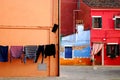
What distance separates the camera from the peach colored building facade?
1975cm

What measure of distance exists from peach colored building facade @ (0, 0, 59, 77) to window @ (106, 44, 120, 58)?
66.9 ft

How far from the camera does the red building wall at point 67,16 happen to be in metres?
42.0

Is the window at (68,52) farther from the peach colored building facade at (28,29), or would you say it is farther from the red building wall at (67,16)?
the peach colored building facade at (28,29)

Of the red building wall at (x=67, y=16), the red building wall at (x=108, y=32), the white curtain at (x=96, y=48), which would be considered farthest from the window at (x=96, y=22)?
the red building wall at (x=67, y=16)

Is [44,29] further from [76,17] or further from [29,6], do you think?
[76,17]

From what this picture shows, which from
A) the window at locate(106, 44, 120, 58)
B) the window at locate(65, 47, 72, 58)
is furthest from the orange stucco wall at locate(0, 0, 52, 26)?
the window at locate(106, 44, 120, 58)

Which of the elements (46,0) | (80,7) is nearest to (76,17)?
(80,7)

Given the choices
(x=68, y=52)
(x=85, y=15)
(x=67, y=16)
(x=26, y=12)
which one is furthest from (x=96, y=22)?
(x=26, y=12)

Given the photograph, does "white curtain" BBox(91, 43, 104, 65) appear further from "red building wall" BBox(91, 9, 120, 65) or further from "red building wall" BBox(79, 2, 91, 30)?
"red building wall" BBox(79, 2, 91, 30)

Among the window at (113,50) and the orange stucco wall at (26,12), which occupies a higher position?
the orange stucco wall at (26,12)

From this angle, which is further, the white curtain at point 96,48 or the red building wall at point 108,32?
the red building wall at point 108,32

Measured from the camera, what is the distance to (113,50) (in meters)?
39.8

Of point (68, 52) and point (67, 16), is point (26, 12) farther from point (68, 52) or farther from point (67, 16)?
point (67, 16)

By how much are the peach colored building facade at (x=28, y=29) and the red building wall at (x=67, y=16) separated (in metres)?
21.6
